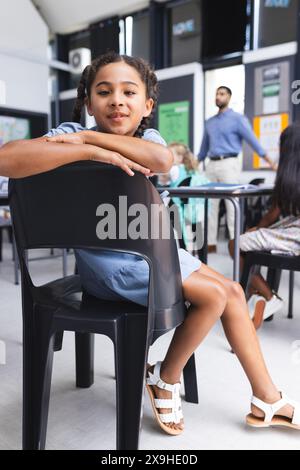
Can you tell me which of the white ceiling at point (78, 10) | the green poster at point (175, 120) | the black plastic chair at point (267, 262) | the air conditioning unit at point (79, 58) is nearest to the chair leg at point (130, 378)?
the black plastic chair at point (267, 262)

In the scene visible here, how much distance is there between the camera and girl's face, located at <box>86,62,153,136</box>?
1.03 m

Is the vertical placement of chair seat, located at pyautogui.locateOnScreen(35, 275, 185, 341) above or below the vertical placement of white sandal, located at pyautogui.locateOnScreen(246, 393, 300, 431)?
above

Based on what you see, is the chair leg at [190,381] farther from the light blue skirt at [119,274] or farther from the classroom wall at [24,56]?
the classroom wall at [24,56]

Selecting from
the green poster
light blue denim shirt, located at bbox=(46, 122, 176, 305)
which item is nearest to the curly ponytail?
light blue denim shirt, located at bbox=(46, 122, 176, 305)

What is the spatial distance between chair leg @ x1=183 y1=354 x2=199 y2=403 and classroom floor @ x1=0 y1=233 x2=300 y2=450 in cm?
3

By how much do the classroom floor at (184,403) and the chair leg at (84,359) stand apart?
1.1 inches

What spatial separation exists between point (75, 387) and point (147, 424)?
32 cm

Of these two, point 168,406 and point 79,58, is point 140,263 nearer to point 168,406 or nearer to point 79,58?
point 168,406

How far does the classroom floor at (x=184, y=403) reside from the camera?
1.08 meters

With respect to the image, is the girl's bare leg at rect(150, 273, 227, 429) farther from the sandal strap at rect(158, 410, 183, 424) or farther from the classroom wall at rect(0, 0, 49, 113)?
the classroom wall at rect(0, 0, 49, 113)

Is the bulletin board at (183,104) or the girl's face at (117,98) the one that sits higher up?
the bulletin board at (183,104)

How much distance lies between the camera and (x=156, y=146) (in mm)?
906
